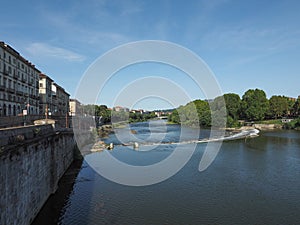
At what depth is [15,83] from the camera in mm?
40938

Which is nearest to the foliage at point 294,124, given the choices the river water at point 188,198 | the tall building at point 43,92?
the river water at point 188,198

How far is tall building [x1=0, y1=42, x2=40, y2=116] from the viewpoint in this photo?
36.5 m

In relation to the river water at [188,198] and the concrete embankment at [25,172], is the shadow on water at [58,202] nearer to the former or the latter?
the river water at [188,198]

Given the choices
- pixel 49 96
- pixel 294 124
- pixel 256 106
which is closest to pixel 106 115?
pixel 49 96

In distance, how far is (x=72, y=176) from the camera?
23.6m

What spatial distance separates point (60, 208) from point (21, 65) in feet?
117

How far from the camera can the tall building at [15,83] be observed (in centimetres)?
3647

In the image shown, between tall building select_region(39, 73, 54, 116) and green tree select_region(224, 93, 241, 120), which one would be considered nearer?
tall building select_region(39, 73, 54, 116)

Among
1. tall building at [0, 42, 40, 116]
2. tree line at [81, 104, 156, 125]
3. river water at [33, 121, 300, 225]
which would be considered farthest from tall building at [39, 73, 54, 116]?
tree line at [81, 104, 156, 125]

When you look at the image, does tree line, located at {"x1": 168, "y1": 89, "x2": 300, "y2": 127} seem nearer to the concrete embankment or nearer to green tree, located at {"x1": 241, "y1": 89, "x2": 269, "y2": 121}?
green tree, located at {"x1": 241, "y1": 89, "x2": 269, "y2": 121}

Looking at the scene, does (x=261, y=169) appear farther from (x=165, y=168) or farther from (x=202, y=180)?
(x=165, y=168)

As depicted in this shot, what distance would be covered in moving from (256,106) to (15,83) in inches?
3093

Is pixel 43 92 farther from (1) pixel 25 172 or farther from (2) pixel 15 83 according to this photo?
(1) pixel 25 172

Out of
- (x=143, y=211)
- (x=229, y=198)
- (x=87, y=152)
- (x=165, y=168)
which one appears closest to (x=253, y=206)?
(x=229, y=198)
